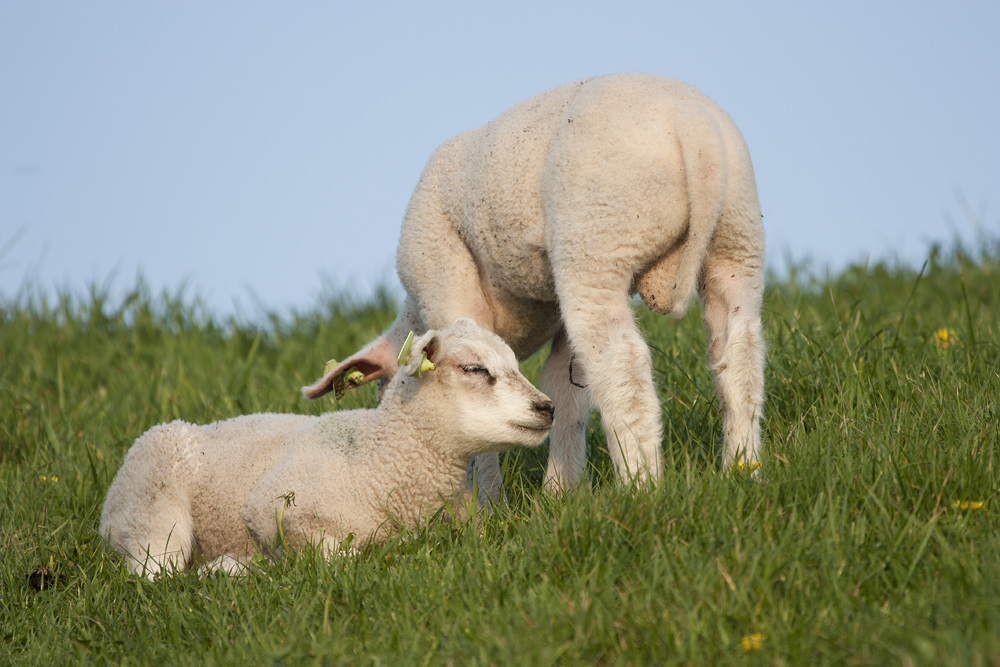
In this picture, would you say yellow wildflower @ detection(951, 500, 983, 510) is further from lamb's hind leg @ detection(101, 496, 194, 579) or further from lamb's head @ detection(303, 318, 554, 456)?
lamb's hind leg @ detection(101, 496, 194, 579)

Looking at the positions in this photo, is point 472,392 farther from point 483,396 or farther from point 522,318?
point 522,318

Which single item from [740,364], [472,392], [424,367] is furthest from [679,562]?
[424,367]

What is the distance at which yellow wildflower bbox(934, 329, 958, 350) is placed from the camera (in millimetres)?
4480

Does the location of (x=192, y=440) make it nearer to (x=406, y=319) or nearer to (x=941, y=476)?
(x=406, y=319)

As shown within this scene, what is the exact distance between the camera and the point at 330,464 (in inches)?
143

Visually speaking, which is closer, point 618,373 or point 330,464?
point 618,373

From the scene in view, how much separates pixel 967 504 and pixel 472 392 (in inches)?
65.1

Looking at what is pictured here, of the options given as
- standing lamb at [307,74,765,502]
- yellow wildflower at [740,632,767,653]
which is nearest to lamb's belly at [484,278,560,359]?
standing lamb at [307,74,765,502]

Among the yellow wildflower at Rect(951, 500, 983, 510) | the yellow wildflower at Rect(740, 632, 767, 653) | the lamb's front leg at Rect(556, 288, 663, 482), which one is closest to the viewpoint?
the yellow wildflower at Rect(740, 632, 767, 653)

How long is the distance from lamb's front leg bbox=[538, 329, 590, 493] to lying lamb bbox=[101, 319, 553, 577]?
532mm

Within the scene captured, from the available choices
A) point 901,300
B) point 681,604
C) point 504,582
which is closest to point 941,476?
point 681,604

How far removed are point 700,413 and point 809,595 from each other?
1.86m

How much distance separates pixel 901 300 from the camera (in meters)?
6.62

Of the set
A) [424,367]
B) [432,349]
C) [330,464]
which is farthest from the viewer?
[330,464]
